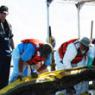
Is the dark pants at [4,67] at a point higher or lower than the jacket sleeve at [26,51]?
lower

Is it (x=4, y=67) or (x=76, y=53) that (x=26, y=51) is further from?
(x=76, y=53)

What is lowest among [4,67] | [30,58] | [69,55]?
[4,67]

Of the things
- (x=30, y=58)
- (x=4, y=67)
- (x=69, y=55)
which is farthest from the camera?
(x=69, y=55)

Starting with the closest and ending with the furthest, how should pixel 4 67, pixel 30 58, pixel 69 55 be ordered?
pixel 30 58, pixel 4 67, pixel 69 55

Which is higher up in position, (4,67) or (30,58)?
(30,58)

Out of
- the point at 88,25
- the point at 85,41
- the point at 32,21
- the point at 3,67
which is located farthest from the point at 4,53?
the point at 88,25

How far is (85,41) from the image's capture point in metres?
7.60

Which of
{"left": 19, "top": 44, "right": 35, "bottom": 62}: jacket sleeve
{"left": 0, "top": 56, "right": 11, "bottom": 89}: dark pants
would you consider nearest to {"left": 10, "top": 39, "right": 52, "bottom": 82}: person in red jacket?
{"left": 19, "top": 44, "right": 35, "bottom": 62}: jacket sleeve

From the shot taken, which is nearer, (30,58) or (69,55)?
(30,58)

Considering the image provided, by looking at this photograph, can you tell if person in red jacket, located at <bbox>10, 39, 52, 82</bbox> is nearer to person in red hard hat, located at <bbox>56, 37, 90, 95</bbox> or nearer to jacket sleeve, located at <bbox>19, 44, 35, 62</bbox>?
jacket sleeve, located at <bbox>19, 44, 35, 62</bbox>

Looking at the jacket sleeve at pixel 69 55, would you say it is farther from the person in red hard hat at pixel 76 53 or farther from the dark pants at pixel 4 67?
the dark pants at pixel 4 67

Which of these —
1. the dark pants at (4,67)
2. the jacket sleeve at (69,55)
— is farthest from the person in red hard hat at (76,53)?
the dark pants at (4,67)

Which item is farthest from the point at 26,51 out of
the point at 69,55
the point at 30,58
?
the point at 69,55

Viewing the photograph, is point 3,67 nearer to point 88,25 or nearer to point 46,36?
point 46,36
